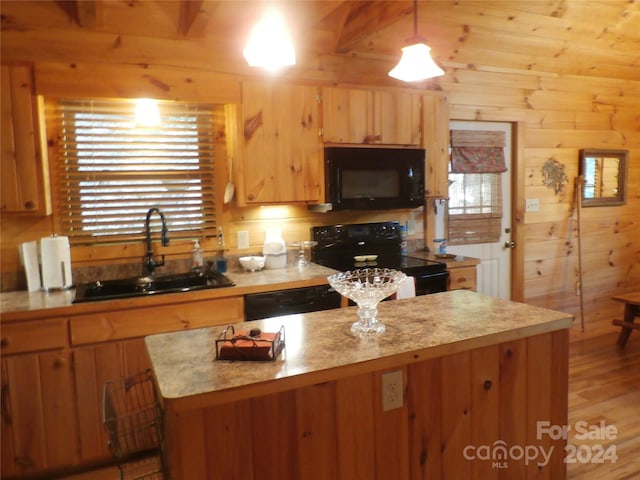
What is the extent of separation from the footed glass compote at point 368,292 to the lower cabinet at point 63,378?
1181 millimetres

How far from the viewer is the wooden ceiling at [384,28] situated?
2705 mm

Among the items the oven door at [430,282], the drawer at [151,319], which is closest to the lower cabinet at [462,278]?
the oven door at [430,282]

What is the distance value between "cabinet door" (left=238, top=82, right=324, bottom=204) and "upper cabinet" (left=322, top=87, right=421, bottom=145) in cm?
11

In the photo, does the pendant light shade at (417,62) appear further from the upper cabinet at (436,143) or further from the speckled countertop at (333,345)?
the upper cabinet at (436,143)

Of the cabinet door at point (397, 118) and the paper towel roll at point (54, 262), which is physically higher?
the cabinet door at point (397, 118)

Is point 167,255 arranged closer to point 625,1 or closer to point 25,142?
point 25,142

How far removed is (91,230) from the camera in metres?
2.86

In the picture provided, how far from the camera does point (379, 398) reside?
1.45m

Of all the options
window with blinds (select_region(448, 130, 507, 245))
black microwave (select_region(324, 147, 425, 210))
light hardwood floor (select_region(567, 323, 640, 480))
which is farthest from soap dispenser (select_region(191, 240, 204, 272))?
light hardwood floor (select_region(567, 323, 640, 480))

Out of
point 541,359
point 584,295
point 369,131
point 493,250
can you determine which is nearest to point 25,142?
point 369,131

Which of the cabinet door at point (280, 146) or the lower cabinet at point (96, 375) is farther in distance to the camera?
→ the cabinet door at point (280, 146)

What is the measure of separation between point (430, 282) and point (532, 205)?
6.12 ft

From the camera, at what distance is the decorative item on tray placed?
4.57ft

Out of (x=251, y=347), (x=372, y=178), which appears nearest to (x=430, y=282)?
(x=372, y=178)
